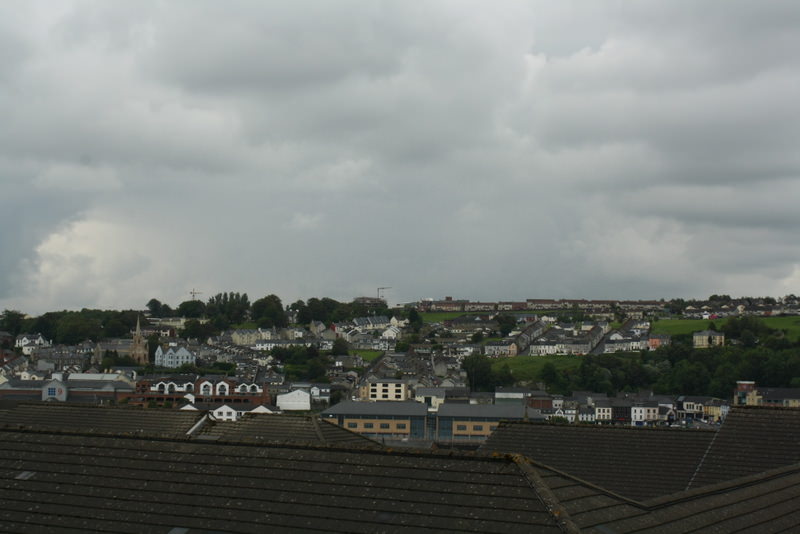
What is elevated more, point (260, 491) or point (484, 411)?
point (260, 491)

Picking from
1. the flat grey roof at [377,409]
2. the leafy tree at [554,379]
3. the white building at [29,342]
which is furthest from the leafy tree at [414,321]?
the flat grey roof at [377,409]

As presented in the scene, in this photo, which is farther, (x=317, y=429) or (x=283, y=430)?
(x=283, y=430)

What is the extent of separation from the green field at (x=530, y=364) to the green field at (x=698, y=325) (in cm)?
2259

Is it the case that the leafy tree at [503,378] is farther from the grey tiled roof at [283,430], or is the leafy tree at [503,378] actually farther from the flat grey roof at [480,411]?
the grey tiled roof at [283,430]

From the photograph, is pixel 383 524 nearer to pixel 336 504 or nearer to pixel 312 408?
pixel 336 504

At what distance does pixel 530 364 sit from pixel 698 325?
38.0m

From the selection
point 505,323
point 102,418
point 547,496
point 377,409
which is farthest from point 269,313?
point 547,496

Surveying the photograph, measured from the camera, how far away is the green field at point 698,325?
12108cm

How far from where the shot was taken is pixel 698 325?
13412cm

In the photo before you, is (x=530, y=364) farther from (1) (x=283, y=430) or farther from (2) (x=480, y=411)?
(1) (x=283, y=430)

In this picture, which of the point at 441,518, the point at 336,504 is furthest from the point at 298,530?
the point at 441,518

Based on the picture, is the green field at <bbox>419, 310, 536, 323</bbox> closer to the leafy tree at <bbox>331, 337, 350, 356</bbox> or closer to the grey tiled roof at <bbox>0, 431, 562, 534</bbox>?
the leafy tree at <bbox>331, 337, 350, 356</bbox>

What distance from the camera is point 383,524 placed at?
9.05 m

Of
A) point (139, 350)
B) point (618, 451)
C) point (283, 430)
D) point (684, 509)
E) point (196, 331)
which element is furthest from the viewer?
point (196, 331)
